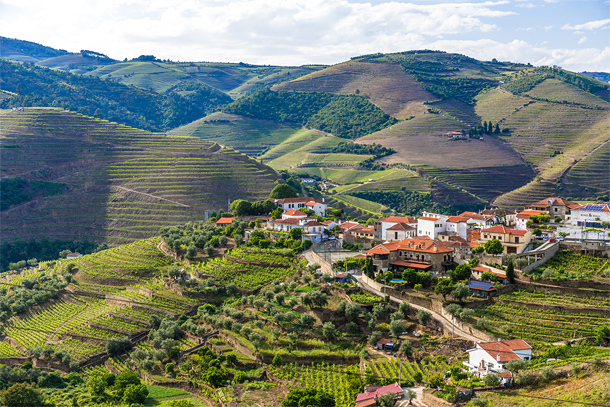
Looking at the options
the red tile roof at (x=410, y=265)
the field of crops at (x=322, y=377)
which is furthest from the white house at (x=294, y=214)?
the field of crops at (x=322, y=377)

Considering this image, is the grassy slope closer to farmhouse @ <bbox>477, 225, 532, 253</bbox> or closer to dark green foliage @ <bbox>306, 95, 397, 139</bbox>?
dark green foliage @ <bbox>306, 95, 397, 139</bbox>

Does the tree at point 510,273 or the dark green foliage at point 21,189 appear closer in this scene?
the tree at point 510,273

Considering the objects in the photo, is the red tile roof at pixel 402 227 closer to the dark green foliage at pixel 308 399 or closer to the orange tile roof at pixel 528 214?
the orange tile roof at pixel 528 214

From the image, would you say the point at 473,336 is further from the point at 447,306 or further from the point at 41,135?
the point at 41,135

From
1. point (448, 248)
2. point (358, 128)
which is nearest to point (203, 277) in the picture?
point (448, 248)

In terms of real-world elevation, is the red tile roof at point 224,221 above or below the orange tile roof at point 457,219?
below

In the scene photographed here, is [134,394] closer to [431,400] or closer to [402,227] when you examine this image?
[431,400]
